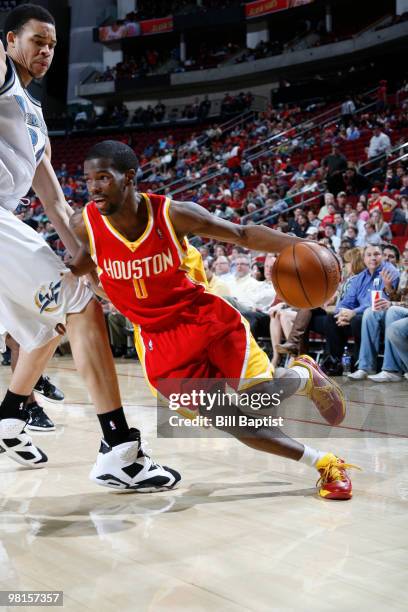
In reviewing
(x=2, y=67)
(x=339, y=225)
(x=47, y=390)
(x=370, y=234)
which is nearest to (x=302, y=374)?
(x=2, y=67)

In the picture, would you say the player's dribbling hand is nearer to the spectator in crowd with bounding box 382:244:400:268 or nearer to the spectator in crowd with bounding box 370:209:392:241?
the spectator in crowd with bounding box 382:244:400:268

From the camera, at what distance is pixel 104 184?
9.02 feet

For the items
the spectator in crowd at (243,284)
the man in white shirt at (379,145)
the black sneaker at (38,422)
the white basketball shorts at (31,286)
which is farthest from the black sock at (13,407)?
the man in white shirt at (379,145)

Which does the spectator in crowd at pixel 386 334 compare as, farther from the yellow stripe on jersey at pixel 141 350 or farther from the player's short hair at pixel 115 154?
the player's short hair at pixel 115 154

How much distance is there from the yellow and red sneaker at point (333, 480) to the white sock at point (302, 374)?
31cm

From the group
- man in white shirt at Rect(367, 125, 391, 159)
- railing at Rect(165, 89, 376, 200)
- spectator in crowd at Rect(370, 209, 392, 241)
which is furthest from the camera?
railing at Rect(165, 89, 376, 200)

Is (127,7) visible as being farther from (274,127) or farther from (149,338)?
(149,338)

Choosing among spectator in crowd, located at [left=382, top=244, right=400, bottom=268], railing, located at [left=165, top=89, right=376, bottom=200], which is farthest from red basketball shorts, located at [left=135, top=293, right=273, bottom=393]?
railing, located at [left=165, top=89, right=376, bottom=200]

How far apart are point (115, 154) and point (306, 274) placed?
0.87 metres

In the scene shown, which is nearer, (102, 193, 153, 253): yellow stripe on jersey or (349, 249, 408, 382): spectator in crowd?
(102, 193, 153, 253): yellow stripe on jersey

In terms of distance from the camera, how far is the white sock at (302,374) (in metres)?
2.99

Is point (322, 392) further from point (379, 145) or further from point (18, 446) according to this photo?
point (379, 145)

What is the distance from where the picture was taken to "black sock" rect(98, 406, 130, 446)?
9.20 ft

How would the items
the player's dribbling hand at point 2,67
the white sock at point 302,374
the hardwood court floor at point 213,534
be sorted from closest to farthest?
the hardwood court floor at point 213,534 < the player's dribbling hand at point 2,67 < the white sock at point 302,374
